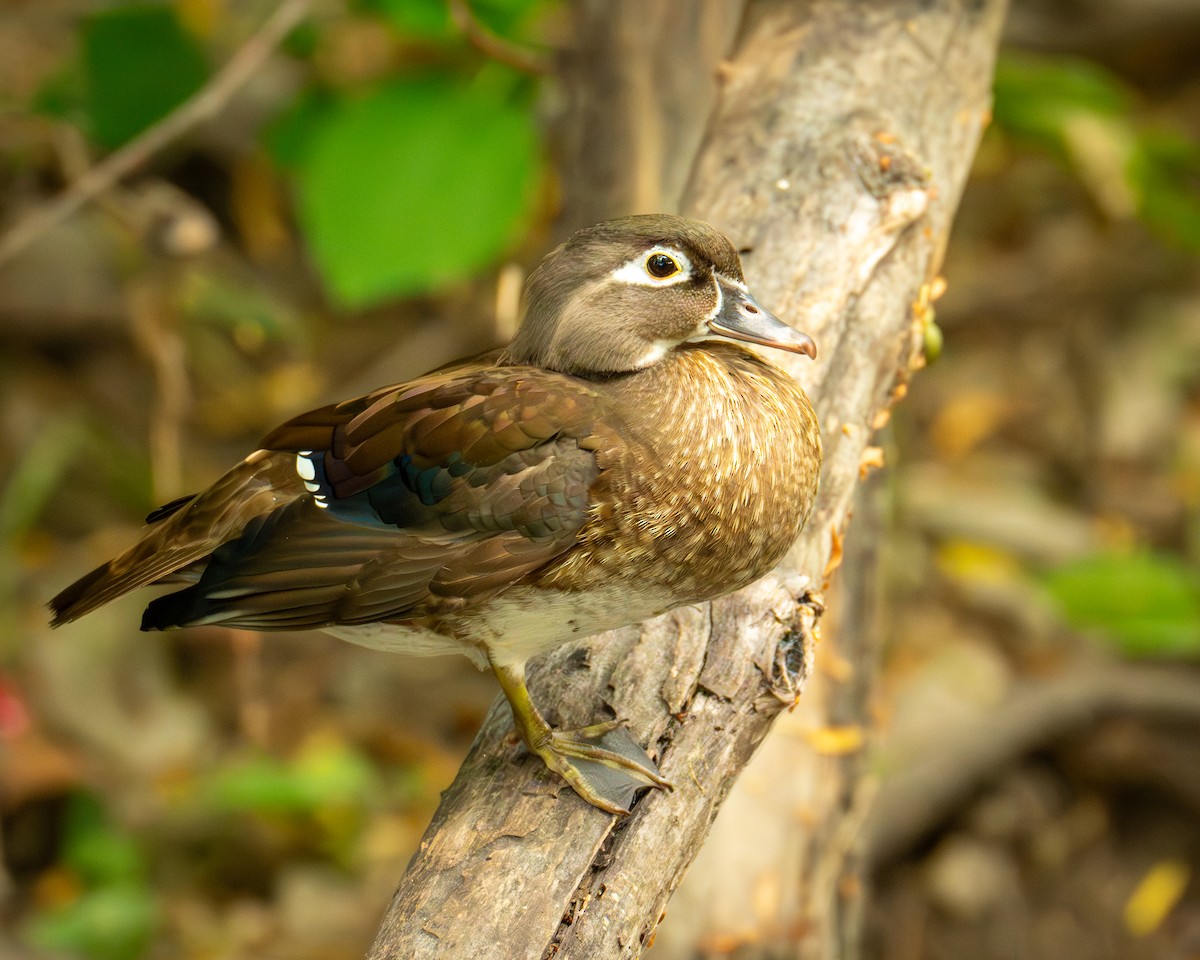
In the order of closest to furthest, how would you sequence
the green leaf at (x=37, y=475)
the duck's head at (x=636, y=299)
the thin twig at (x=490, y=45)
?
the duck's head at (x=636, y=299)
the thin twig at (x=490, y=45)
the green leaf at (x=37, y=475)

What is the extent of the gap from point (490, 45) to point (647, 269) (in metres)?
1.21

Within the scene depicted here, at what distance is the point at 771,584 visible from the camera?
6.06 ft

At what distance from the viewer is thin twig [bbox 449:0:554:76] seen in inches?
104

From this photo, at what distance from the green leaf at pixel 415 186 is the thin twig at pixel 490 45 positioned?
188 millimetres

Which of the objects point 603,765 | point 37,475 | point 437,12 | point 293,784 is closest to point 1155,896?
point 293,784

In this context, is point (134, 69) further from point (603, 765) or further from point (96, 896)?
point (603, 765)

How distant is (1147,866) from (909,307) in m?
2.41

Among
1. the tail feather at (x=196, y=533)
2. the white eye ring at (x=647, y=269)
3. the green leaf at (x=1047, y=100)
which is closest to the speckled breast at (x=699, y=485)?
the white eye ring at (x=647, y=269)

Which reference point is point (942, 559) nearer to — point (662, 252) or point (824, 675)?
point (824, 675)

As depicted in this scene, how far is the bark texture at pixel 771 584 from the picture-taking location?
5.08 ft

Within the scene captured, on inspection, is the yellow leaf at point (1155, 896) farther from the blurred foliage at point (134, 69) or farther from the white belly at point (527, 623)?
the blurred foliage at point (134, 69)

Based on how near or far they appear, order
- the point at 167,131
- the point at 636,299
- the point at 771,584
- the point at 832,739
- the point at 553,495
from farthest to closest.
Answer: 1. the point at 167,131
2. the point at 832,739
3. the point at 771,584
4. the point at 636,299
5. the point at 553,495

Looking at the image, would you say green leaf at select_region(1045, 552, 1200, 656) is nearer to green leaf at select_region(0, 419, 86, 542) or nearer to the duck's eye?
the duck's eye

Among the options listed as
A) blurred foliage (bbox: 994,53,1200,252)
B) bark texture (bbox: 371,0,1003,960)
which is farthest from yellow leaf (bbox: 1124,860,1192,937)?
blurred foliage (bbox: 994,53,1200,252)
